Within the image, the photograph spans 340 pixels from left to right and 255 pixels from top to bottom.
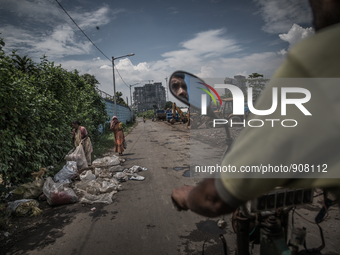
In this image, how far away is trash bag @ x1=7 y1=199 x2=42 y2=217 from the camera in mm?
3771

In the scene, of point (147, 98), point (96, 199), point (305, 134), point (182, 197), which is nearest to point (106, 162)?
point (96, 199)

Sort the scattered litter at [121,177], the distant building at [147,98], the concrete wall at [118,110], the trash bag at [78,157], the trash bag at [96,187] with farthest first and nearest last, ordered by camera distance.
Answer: the distant building at [147,98], the concrete wall at [118,110], the trash bag at [78,157], the scattered litter at [121,177], the trash bag at [96,187]

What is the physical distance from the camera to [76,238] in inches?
122

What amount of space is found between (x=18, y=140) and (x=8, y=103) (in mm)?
756

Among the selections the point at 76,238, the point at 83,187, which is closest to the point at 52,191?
the point at 83,187

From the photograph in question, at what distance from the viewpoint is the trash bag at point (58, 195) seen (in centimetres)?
420

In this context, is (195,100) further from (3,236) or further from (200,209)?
(3,236)

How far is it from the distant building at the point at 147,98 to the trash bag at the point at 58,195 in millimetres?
83932

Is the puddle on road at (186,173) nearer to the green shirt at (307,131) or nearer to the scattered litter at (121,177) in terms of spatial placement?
the scattered litter at (121,177)

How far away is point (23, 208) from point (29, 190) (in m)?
0.57

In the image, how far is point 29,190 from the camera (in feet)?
14.3

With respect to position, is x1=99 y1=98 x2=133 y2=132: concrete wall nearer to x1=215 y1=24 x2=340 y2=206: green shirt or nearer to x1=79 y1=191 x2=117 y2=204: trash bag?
x1=79 y1=191 x2=117 y2=204: trash bag

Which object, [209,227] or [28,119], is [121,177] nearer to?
[28,119]

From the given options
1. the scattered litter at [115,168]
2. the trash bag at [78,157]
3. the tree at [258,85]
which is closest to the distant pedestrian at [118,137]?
the scattered litter at [115,168]
